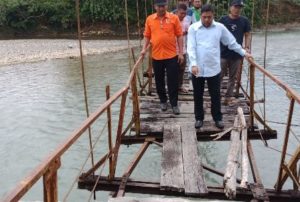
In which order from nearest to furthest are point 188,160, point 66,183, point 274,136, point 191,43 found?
point 188,160
point 191,43
point 274,136
point 66,183

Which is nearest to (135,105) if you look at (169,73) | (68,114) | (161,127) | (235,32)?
(161,127)

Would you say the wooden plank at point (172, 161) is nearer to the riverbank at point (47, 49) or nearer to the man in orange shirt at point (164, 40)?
the man in orange shirt at point (164, 40)

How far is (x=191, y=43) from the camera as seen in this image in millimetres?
5207

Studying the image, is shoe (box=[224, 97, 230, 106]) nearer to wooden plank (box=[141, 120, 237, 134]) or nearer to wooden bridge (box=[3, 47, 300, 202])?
wooden bridge (box=[3, 47, 300, 202])

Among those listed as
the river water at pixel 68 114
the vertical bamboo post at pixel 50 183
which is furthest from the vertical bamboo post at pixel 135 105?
the vertical bamboo post at pixel 50 183

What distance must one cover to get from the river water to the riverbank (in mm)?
406

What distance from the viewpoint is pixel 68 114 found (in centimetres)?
1154

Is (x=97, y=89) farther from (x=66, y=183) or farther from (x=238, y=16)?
(x=238, y=16)

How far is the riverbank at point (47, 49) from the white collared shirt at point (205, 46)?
16.8 m

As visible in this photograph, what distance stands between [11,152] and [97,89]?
5.96 meters

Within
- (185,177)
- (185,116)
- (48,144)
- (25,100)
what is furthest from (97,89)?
(185,177)

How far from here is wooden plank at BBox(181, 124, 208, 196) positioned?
4.02 metres

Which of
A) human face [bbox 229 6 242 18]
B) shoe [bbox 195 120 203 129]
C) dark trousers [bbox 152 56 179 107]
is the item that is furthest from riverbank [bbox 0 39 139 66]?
shoe [bbox 195 120 203 129]

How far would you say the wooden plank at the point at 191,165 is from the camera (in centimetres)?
402
